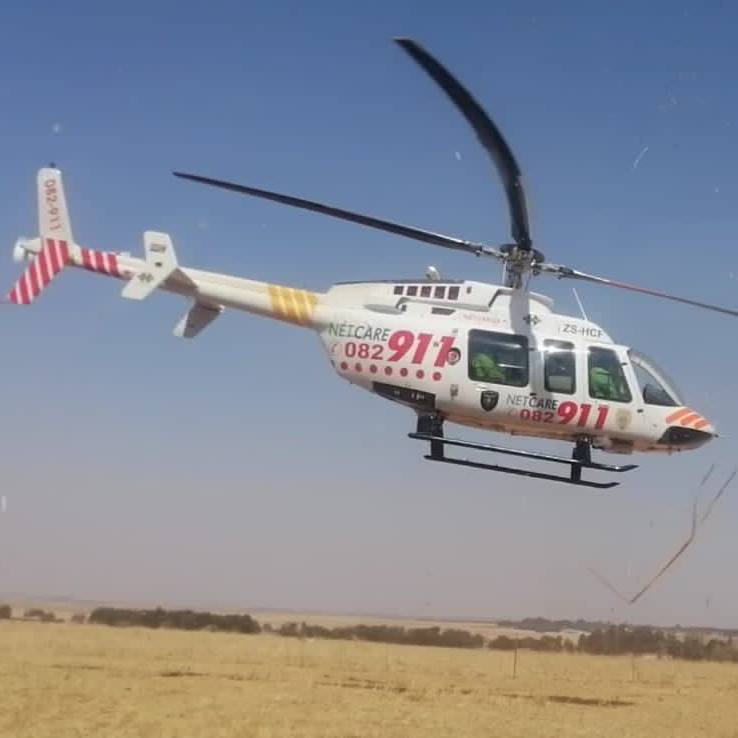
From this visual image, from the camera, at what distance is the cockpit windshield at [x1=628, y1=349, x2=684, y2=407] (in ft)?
78.7

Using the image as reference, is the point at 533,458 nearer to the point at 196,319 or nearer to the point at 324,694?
the point at 196,319

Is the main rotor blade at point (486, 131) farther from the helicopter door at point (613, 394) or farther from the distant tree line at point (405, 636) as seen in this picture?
the distant tree line at point (405, 636)

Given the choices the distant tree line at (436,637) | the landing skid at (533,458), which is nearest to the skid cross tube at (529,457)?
the landing skid at (533,458)

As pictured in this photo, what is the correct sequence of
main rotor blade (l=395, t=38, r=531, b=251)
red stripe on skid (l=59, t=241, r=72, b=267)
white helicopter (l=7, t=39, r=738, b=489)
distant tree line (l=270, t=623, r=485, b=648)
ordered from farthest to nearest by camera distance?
distant tree line (l=270, t=623, r=485, b=648), red stripe on skid (l=59, t=241, r=72, b=267), white helicopter (l=7, t=39, r=738, b=489), main rotor blade (l=395, t=38, r=531, b=251)

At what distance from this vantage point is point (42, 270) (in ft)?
83.8

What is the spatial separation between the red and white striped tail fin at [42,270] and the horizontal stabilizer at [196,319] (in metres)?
2.93

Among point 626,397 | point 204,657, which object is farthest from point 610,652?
point 626,397

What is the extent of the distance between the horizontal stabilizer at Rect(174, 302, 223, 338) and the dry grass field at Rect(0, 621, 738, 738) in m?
11.9

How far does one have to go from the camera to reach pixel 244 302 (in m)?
25.2

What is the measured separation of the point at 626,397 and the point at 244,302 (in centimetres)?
826

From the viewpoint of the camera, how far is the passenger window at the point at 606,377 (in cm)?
2362

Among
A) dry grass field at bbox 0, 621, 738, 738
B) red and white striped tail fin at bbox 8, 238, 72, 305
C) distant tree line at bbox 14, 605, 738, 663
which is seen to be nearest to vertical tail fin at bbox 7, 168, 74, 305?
red and white striped tail fin at bbox 8, 238, 72, 305

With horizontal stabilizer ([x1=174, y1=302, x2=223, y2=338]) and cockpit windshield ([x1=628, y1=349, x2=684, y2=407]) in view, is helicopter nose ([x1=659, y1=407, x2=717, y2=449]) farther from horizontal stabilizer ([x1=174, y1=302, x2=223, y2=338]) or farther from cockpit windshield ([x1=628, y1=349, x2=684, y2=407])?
horizontal stabilizer ([x1=174, y1=302, x2=223, y2=338])

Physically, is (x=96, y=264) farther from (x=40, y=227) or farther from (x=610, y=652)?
(x=610, y=652)
